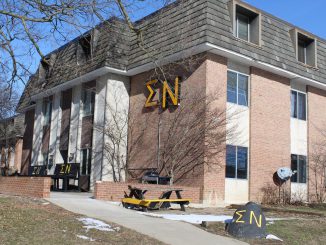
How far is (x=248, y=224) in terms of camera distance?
35.5 ft

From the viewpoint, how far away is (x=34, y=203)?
1280 cm

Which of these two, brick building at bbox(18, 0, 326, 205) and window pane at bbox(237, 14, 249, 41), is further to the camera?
window pane at bbox(237, 14, 249, 41)

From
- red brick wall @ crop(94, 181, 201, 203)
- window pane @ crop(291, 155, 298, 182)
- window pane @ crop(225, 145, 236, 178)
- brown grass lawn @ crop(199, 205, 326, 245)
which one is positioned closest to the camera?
brown grass lawn @ crop(199, 205, 326, 245)

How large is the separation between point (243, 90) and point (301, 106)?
450cm

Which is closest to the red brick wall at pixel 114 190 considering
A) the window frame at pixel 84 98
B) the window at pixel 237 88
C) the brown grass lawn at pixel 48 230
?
the brown grass lawn at pixel 48 230

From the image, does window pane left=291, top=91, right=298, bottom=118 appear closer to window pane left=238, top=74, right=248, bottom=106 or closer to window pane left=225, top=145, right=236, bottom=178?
window pane left=238, top=74, right=248, bottom=106

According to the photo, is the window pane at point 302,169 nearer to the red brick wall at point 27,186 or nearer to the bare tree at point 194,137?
the bare tree at point 194,137

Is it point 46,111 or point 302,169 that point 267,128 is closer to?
point 302,169

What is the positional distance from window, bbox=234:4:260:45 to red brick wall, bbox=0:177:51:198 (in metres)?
10.7

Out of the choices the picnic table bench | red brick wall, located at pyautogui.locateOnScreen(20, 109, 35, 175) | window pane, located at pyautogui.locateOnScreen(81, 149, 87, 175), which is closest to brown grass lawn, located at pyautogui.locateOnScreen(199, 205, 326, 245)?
the picnic table bench

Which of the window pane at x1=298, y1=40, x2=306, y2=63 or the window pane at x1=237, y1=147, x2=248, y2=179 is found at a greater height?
the window pane at x1=298, y1=40, x2=306, y2=63

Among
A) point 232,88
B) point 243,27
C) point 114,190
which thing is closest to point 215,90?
point 232,88

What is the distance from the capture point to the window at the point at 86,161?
2284cm

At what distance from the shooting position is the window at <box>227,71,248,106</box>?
1996cm
